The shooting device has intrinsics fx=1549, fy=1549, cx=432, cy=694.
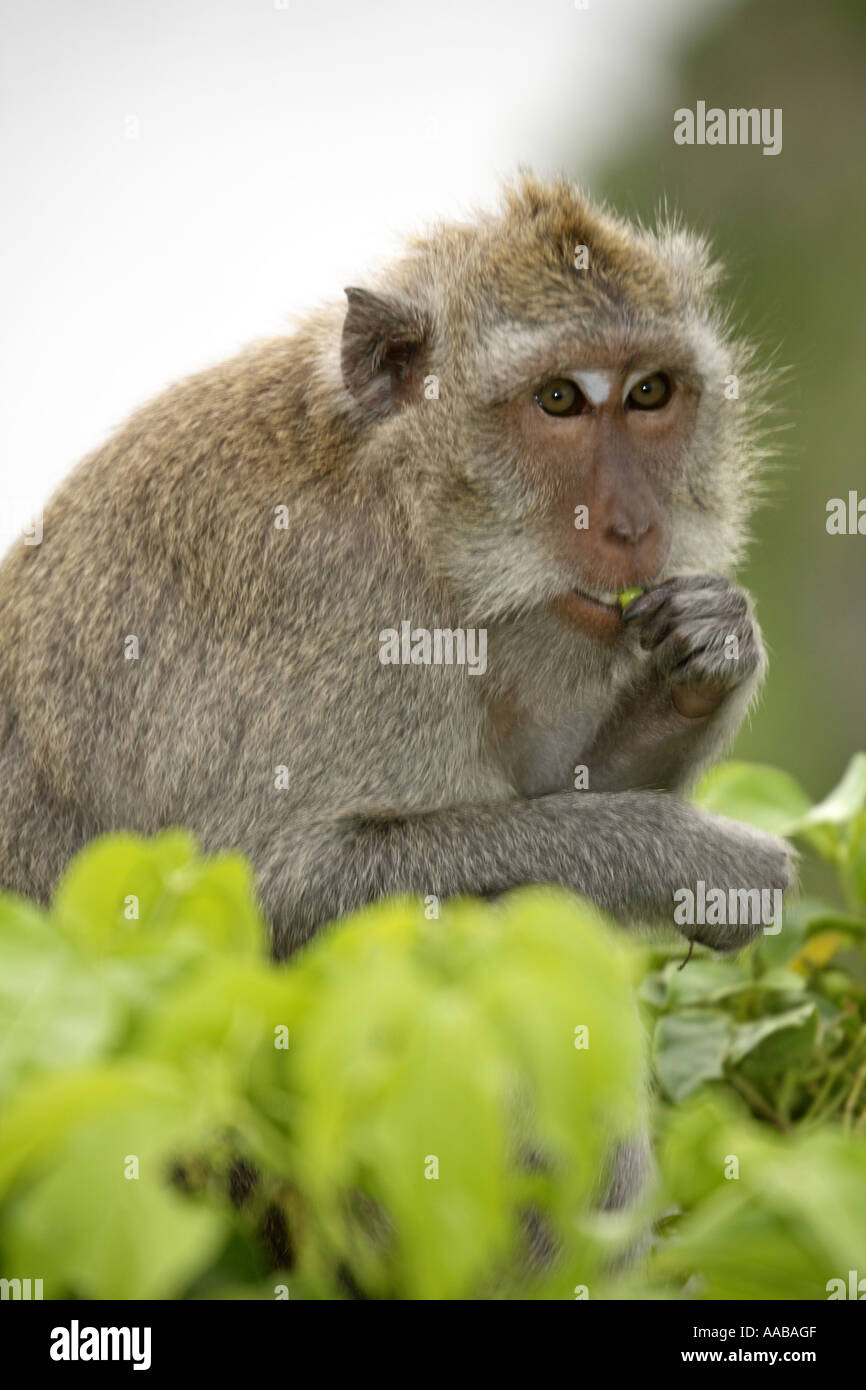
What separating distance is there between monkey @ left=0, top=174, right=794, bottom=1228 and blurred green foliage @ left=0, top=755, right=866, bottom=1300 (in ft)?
7.92

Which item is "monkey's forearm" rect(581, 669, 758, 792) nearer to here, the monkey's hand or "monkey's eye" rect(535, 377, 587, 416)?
the monkey's hand

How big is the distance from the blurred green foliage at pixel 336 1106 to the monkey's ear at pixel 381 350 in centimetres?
297

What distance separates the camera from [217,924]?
1.94 metres

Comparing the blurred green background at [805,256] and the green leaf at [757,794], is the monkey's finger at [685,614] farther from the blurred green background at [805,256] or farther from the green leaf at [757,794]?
the blurred green background at [805,256]

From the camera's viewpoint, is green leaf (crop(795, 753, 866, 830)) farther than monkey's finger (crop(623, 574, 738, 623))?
No

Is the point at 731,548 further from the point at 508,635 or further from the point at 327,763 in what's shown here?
the point at 327,763

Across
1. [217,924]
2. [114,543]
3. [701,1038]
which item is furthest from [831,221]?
[217,924]

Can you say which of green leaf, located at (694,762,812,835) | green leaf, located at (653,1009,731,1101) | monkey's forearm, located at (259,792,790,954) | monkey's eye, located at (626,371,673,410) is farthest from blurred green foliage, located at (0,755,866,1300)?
monkey's eye, located at (626,371,673,410)

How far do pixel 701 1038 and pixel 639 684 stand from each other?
1.79 metres

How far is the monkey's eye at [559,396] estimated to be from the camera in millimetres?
4754

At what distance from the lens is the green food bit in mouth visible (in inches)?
190

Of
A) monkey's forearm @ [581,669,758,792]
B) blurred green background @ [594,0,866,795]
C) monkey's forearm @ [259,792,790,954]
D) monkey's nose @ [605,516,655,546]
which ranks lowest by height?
monkey's forearm @ [259,792,790,954]

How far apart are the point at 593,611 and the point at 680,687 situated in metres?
0.43

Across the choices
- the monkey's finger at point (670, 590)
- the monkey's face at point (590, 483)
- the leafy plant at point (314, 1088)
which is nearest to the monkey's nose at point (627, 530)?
the monkey's face at point (590, 483)
